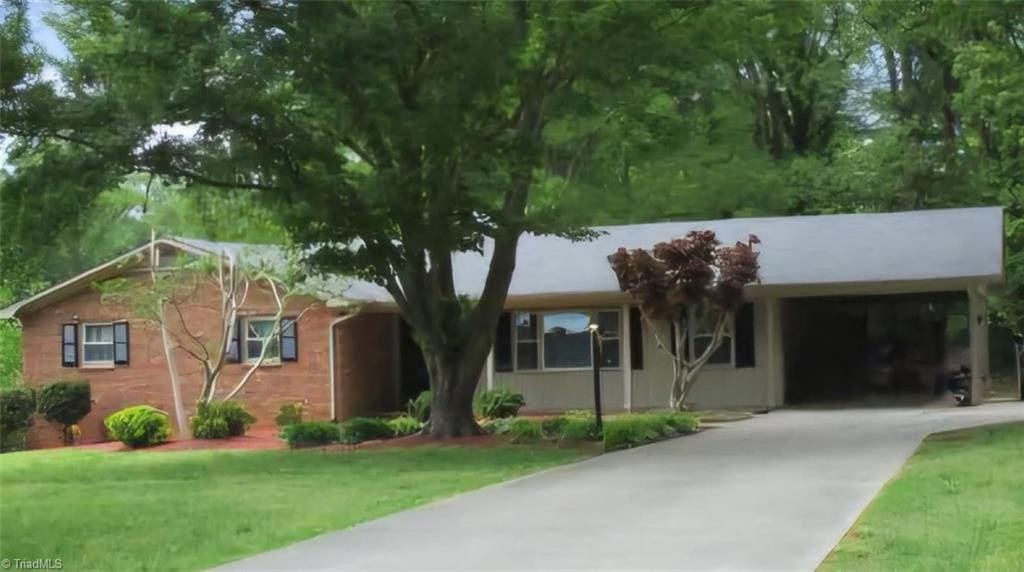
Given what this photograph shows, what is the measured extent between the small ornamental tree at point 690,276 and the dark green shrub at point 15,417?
12.4m

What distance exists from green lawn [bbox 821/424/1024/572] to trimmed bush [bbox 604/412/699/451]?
4470 millimetres

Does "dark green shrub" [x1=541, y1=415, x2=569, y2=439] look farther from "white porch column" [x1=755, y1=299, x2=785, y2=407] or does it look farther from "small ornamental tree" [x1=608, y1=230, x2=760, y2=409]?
"white porch column" [x1=755, y1=299, x2=785, y2=407]

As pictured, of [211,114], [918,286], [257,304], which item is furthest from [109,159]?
[918,286]

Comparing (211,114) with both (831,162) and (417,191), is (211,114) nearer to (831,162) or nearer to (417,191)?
(417,191)

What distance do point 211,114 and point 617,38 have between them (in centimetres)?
537

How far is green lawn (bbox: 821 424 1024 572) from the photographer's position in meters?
8.43

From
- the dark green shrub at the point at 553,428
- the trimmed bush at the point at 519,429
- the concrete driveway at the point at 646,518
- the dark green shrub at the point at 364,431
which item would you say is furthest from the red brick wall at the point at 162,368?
the concrete driveway at the point at 646,518

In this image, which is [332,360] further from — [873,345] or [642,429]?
[873,345]

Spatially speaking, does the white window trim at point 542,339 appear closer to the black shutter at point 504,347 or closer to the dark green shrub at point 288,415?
the black shutter at point 504,347

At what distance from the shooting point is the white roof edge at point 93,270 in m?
25.2

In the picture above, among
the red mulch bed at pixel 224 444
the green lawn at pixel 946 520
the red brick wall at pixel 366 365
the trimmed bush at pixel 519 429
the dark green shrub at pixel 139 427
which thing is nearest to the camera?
the green lawn at pixel 946 520

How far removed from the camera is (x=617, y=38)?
663 inches

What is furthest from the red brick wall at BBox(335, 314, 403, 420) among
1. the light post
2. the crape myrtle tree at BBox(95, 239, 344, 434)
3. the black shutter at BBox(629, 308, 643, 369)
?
the light post

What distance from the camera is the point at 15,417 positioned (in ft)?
84.3
